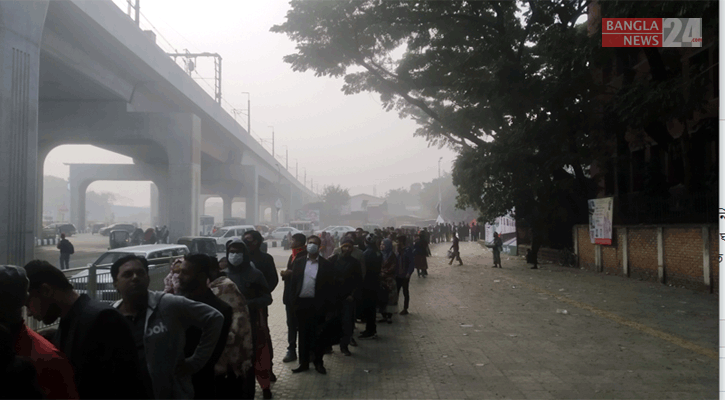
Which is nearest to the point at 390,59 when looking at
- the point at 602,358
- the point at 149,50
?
the point at 149,50

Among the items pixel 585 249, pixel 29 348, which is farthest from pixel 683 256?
pixel 29 348

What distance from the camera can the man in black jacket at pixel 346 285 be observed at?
7.11 metres

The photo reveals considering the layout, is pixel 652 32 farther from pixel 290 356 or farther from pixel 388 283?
pixel 290 356

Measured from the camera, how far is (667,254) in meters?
15.4

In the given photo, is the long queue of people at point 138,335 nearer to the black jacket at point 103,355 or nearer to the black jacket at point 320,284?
the black jacket at point 103,355

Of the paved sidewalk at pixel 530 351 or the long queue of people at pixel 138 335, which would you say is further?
the paved sidewalk at pixel 530 351

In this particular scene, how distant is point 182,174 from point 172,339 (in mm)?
29861

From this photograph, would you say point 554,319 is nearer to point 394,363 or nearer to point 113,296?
point 394,363

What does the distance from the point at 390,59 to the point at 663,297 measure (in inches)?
571

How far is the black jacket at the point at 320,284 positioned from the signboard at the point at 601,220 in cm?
1490

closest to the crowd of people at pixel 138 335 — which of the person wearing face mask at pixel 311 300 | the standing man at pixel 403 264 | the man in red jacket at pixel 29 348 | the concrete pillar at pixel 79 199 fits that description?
the man in red jacket at pixel 29 348

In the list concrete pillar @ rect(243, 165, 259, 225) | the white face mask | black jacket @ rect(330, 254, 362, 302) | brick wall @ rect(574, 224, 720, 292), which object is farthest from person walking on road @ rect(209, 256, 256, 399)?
concrete pillar @ rect(243, 165, 259, 225)

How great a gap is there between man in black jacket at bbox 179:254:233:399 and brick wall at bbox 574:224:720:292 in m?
12.7

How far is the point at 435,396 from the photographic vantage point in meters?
5.48
